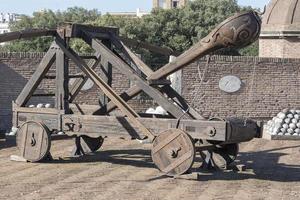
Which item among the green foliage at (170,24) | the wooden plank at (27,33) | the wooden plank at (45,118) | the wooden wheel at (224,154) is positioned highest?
the green foliage at (170,24)

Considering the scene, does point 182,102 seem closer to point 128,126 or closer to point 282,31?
point 128,126

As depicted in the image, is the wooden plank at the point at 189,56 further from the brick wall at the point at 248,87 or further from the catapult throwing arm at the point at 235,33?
the brick wall at the point at 248,87

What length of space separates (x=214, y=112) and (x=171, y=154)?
411 inches

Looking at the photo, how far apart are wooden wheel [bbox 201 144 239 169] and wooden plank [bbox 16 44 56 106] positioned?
2.87 m

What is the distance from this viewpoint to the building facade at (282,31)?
24734mm

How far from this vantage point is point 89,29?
11398 mm

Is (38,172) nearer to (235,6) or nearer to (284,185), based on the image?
(284,185)

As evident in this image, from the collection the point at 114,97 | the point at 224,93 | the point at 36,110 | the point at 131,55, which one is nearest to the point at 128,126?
the point at 114,97

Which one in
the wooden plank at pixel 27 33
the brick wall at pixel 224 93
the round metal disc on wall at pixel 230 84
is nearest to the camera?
the wooden plank at pixel 27 33

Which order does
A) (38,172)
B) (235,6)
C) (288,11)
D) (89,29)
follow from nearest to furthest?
(38,172), (89,29), (288,11), (235,6)

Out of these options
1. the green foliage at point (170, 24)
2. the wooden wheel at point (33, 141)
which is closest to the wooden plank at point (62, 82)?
the wooden wheel at point (33, 141)

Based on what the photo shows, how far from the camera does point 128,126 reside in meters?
10.5

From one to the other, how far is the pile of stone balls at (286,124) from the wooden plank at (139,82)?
25.8ft

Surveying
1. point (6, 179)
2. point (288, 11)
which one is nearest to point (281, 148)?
point (6, 179)
